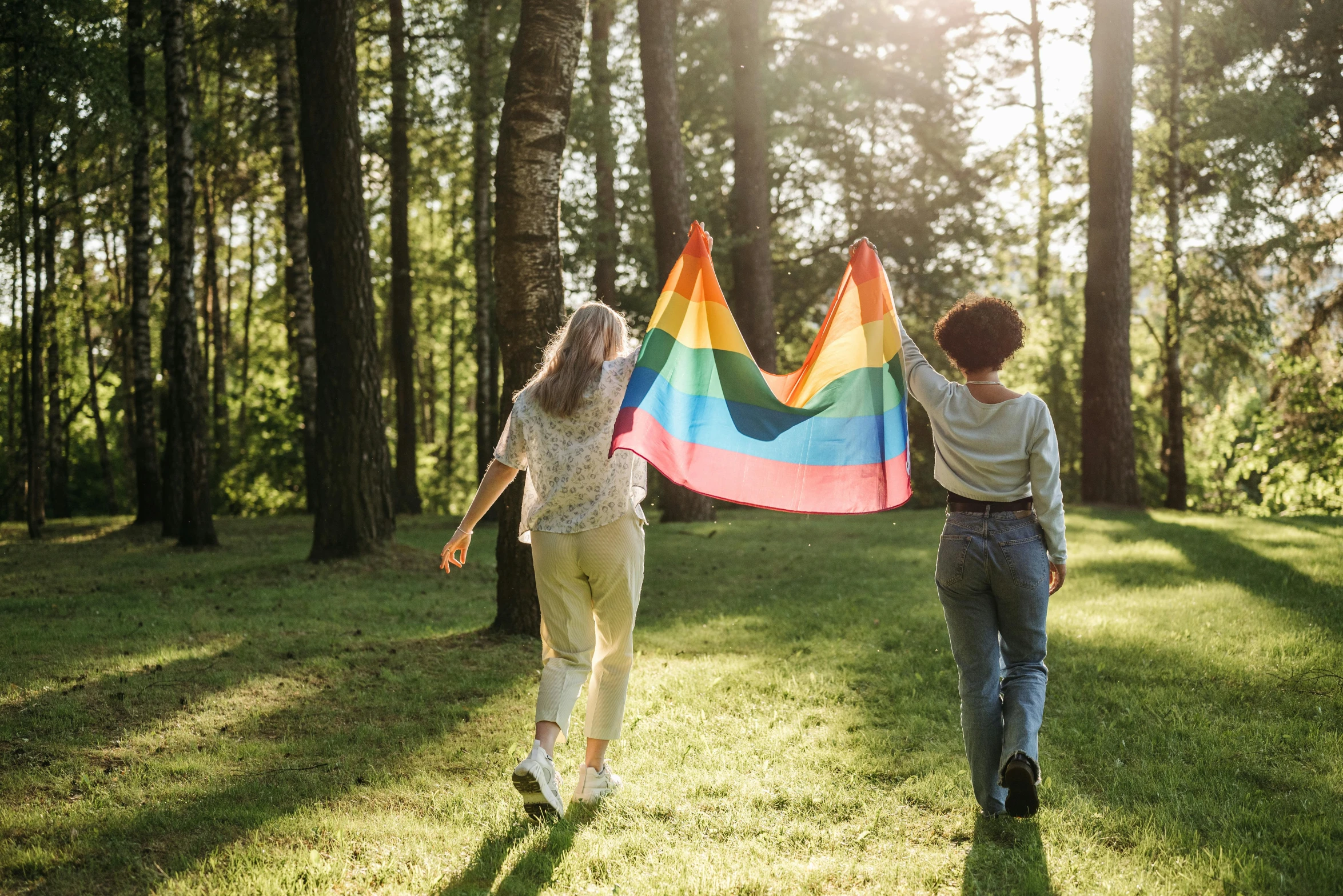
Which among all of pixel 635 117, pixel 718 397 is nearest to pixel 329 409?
pixel 718 397

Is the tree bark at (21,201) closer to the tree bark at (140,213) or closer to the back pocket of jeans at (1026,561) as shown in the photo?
the tree bark at (140,213)

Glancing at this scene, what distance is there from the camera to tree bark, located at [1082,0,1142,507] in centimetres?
1759

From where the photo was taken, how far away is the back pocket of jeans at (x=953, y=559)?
4.40 m

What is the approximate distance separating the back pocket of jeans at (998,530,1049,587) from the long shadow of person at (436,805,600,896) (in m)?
2.25

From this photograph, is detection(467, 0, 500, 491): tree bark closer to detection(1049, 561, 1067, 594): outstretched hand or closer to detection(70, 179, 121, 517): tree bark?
detection(70, 179, 121, 517): tree bark

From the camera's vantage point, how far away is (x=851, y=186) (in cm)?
2892

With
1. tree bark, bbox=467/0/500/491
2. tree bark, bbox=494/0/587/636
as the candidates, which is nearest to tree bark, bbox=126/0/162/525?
tree bark, bbox=467/0/500/491

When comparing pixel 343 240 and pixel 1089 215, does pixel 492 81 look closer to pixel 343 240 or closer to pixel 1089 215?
pixel 343 240

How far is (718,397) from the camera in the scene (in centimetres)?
534

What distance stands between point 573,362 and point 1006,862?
290 cm

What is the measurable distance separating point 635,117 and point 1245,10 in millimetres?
13008

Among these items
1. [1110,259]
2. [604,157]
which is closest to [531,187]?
[604,157]

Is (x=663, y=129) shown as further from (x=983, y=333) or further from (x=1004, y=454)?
(x=1004, y=454)

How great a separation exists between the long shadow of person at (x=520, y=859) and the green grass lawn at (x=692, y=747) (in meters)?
0.02
